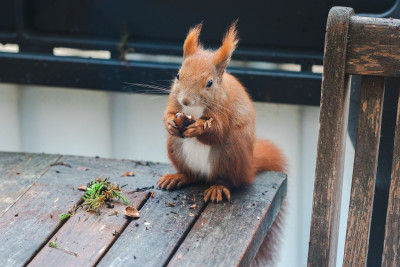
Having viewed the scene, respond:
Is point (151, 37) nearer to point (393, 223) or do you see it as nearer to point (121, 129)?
point (121, 129)

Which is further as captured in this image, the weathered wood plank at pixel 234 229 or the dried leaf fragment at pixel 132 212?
the dried leaf fragment at pixel 132 212

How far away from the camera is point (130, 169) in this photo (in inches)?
72.9

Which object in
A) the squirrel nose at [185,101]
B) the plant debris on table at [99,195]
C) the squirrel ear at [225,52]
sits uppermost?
the squirrel ear at [225,52]

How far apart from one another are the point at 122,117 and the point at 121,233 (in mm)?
1088

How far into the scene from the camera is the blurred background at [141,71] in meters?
2.21

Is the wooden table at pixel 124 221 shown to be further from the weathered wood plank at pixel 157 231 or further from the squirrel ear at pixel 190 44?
the squirrel ear at pixel 190 44

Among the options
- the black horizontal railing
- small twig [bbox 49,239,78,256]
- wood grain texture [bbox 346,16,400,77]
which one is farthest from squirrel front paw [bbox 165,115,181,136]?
the black horizontal railing

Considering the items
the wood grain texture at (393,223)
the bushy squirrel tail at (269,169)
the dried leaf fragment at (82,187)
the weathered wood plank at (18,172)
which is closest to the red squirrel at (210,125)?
the bushy squirrel tail at (269,169)

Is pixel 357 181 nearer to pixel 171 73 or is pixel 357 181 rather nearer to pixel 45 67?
pixel 171 73

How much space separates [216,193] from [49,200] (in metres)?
0.43

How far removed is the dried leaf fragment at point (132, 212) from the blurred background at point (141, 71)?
832 millimetres

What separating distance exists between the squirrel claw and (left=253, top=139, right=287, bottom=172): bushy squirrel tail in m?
0.24

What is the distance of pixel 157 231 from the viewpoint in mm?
1426

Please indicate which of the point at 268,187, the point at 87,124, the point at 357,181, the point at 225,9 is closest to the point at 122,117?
the point at 87,124
